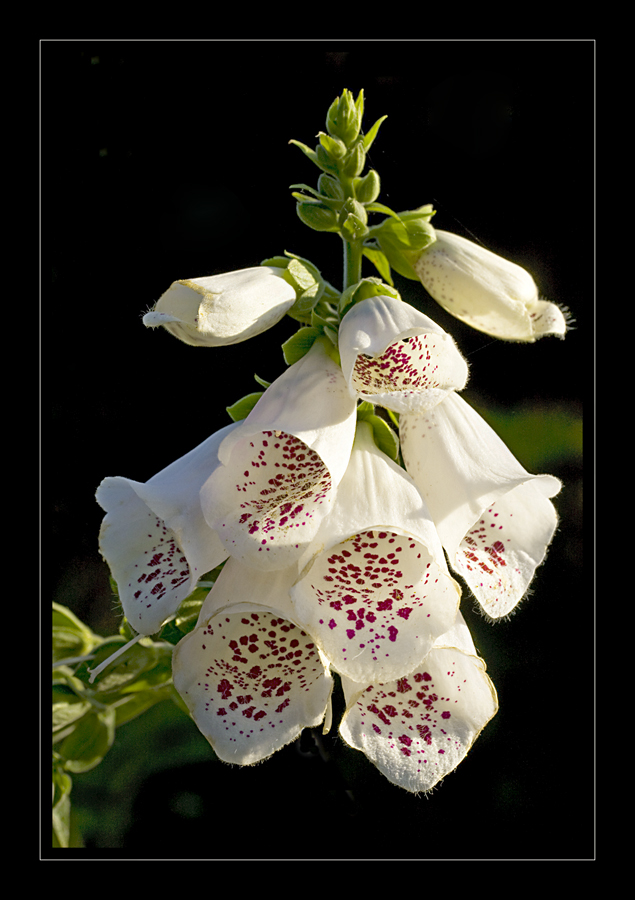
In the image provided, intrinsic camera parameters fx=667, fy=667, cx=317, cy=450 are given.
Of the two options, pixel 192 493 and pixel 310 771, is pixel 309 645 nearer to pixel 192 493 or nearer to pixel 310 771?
pixel 192 493

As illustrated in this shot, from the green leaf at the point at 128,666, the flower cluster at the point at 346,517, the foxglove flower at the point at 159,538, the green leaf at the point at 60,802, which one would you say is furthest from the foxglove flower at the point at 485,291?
the green leaf at the point at 60,802

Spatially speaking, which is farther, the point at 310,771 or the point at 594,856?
the point at 594,856

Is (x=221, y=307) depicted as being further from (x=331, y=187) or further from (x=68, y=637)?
(x=68, y=637)

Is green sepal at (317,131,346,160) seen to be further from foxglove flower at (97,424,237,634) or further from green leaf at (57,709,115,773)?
green leaf at (57,709,115,773)

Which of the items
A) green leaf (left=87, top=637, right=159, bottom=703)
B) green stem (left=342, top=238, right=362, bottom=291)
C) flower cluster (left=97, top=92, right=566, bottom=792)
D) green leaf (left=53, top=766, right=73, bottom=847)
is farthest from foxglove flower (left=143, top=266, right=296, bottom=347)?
green leaf (left=53, top=766, right=73, bottom=847)

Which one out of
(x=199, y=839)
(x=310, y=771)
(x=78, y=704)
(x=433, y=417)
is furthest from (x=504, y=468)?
(x=199, y=839)

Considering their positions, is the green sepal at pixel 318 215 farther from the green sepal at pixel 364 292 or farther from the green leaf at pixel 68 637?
the green leaf at pixel 68 637

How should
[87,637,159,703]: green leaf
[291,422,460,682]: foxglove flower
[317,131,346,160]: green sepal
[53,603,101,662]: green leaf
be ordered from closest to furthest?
[291,422,460,682]: foxglove flower → [317,131,346,160]: green sepal → [87,637,159,703]: green leaf → [53,603,101,662]: green leaf
